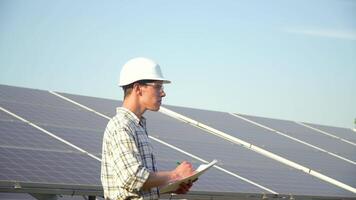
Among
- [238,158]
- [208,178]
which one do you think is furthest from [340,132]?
[208,178]

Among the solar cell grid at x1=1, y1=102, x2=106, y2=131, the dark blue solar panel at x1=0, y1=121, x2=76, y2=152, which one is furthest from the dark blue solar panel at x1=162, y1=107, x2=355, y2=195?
the dark blue solar panel at x1=0, y1=121, x2=76, y2=152

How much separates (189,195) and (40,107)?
3.23m

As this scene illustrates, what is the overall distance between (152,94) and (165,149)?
5.36 m

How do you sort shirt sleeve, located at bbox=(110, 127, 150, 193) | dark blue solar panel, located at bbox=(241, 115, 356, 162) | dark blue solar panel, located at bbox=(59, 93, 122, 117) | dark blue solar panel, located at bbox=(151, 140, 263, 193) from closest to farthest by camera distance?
shirt sleeve, located at bbox=(110, 127, 150, 193) < dark blue solar panel, located at bbox=(151, 140, 263, 193) < dark blue solar panel, located at bbox=(59, 93, 122, 117) < dark blue solar panel, located at bbox=(241, 115, 356, 162)

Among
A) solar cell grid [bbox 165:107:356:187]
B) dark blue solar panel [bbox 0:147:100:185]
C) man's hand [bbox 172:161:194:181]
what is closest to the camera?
man's hand [bbox 172:161:194:181]

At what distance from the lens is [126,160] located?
435 centimetres

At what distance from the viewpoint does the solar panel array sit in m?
7.47

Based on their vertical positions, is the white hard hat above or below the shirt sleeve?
above

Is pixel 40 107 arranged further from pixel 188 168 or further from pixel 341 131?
pixel 341 131

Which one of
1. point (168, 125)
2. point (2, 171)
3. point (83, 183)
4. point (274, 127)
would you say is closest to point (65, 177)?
point (83, 183)

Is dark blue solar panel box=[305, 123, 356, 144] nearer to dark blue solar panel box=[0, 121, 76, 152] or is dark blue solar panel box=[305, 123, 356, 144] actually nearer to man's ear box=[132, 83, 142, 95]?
dark blue solar panel box=[0, 121, 76, 152]

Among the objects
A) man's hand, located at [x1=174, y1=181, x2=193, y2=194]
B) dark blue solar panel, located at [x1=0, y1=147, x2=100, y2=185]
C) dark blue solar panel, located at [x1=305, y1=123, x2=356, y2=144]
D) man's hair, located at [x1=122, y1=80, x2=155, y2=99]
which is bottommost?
dark blue solar panel, located at [x1=0, y1=147, x2=100, y2=185]

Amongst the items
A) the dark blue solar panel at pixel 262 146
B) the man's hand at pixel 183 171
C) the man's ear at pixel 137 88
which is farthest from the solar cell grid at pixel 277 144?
the man's ear at pixel 137 88

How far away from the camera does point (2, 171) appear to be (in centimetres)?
695
